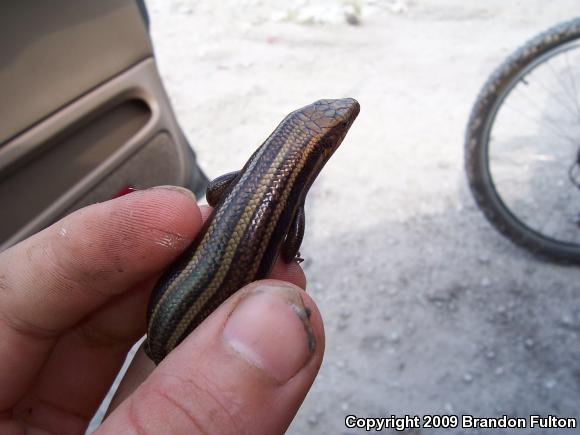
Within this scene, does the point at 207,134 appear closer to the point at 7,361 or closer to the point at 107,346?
the point at 107,346

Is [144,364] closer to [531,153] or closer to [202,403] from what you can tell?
[202,403]

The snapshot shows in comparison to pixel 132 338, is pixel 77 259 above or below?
above

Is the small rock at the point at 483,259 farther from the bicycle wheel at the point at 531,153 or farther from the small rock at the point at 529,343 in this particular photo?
the small rock at the point at 529,343

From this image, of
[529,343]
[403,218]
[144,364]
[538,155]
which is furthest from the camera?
[538,155]

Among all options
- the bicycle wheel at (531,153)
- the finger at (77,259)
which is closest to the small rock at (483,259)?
the bicycle wheel at (531,153)

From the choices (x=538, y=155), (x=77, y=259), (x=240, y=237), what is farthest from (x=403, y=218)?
(x=77, y=259)
